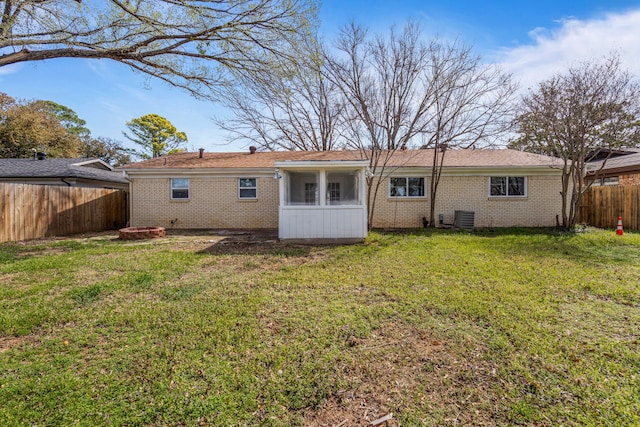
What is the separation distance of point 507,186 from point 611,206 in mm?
4171

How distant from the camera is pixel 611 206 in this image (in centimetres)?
1224

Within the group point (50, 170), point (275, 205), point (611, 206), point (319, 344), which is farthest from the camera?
point (50, 170)

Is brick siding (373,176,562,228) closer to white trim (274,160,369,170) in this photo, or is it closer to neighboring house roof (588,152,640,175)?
neighboring house roof (588,152,640,175)

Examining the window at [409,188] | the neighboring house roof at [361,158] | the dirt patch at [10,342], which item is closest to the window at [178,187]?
the neighboring house roof at [361,158]

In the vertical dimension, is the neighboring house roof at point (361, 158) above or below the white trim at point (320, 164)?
above

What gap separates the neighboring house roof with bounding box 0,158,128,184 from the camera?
14.5 m

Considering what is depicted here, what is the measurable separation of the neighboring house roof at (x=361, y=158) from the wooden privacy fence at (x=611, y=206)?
2482 mm

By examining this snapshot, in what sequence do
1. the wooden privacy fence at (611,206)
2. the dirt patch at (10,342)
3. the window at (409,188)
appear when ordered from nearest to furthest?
the dirt patch at (10,342)
the wooden privacy fence at (611,206)
the window at (409,188)

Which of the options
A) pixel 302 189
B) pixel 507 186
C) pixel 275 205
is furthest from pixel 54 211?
pixel 507 186

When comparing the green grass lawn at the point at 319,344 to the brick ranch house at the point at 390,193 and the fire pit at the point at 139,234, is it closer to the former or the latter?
the fire pit at the point at 139,234

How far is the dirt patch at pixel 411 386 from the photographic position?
85.7 inches

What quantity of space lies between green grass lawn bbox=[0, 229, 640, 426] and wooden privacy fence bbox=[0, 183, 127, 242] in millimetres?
4490

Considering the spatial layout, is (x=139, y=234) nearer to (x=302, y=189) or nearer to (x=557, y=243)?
(x=302, y=189)

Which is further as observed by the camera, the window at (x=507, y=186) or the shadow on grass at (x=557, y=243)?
the window at (x=507, y=186)
